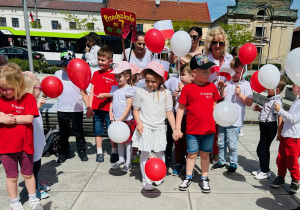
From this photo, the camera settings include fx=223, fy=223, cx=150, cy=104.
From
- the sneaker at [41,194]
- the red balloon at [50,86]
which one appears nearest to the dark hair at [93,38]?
the red balloon at [50,86]

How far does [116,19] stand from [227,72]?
2150mm

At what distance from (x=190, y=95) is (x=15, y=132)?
1944 mm

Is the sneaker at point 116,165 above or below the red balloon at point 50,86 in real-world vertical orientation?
below

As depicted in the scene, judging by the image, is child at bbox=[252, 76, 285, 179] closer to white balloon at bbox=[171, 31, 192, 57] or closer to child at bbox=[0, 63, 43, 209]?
white balloon at bbox=[171, 31, 192, 57]

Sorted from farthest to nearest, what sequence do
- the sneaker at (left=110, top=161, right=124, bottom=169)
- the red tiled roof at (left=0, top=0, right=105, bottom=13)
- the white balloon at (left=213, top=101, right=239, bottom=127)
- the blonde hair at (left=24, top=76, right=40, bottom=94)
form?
the red tiled roof at (left=0, top=0, right=105, bottom=13)
the sneaker at (left=110, top=161, right=124, bottom=169)
the white balloon at (left=213, top=101, right=239, bottom=127)
the blonde hair at (left=24, top=76, right=40, bottom=94)

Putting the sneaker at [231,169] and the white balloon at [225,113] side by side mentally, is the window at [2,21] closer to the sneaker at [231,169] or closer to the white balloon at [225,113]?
the sneaker at [231,169]

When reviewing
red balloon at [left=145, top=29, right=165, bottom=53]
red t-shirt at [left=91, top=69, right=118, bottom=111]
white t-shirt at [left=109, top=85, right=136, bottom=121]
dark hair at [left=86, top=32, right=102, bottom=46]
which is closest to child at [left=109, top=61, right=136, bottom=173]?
white t-shirt at [left=109, top=85, right=136, bottom=121]

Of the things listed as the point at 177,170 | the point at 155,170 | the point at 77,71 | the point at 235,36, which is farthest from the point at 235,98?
the point at 235,36

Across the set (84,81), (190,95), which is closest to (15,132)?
(84,81)

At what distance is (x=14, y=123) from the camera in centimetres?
219

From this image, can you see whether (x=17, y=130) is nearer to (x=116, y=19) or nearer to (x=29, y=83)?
(x=29, y=83)

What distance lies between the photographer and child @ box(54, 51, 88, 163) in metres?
3.57

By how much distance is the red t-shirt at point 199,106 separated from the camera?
107 inches

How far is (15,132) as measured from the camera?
221cm
